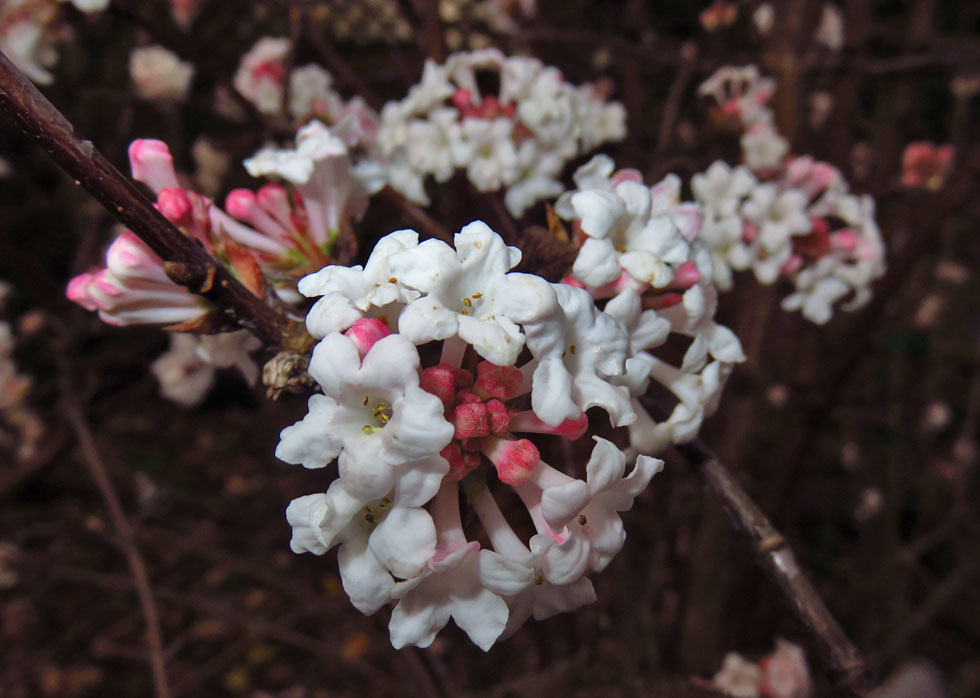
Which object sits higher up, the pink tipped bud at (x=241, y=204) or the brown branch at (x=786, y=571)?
the pink tipped bud at (x=241, y=204)

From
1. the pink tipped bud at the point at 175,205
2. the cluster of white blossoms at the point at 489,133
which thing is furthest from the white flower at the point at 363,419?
the cluster of white blossoms at the point at 489,133

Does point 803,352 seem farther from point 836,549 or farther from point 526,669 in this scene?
point 836,549

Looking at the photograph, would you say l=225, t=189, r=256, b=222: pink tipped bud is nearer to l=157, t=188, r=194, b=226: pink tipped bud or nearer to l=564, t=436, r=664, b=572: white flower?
l=157, t=188, r=194, b=226: pink tipped bud

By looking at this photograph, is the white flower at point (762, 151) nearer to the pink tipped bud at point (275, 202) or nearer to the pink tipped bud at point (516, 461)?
the pink tipped bud at point (275, 202)

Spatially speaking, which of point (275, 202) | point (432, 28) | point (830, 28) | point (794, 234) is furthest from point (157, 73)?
point (830, 28)

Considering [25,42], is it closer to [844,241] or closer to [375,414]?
[375,414]

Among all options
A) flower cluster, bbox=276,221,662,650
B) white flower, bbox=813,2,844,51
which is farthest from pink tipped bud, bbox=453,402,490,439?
white flower, bbox=813,2,844,51
